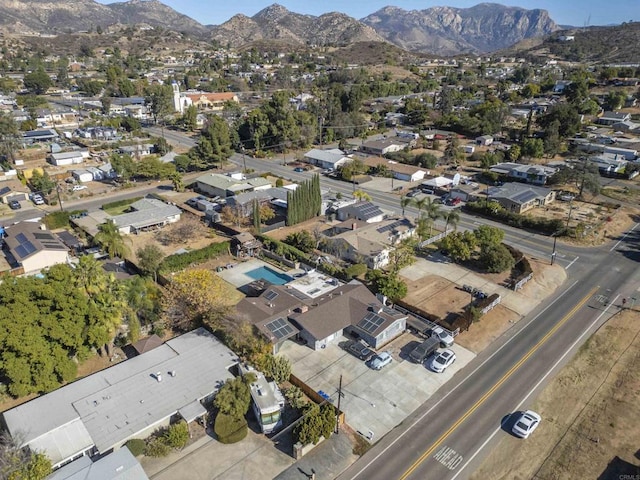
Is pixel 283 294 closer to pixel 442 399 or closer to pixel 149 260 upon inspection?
pixel 149 260

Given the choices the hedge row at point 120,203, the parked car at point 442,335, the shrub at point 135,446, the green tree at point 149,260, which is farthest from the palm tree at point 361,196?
the shrub at point 135,446

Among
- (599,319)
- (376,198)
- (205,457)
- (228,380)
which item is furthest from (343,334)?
(376,198)

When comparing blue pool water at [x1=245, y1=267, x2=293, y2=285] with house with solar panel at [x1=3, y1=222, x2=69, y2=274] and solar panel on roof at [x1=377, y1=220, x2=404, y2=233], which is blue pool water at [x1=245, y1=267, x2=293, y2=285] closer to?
solar panel on roof at [x1=377, y1=220, x2=404, y2=233]

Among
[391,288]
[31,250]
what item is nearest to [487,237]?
[391,288]

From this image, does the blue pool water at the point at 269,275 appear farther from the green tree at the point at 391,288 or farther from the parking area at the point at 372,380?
the parking area at the point at 372,380

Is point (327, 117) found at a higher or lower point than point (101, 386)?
higher

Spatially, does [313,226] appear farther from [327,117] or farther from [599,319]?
[327,117]
